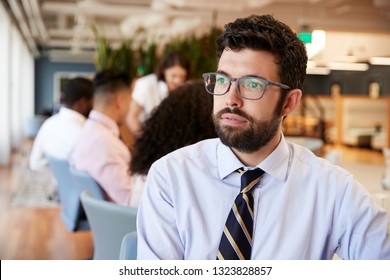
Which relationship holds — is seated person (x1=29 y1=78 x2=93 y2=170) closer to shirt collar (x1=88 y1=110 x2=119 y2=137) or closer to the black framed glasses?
shirt collar (x1=88 y1=110 x2=119 y2=137)

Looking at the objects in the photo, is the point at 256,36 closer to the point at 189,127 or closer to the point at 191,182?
the point at 191,182

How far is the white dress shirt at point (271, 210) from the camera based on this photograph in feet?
3.90

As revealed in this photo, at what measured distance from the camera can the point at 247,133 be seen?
1178 mm

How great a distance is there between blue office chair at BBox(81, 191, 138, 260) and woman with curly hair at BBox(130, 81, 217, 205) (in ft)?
0.72

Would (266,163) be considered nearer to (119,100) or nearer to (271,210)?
(271,210)

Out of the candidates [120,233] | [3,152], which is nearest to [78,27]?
[3,152]

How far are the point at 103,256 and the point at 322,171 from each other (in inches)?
46.2

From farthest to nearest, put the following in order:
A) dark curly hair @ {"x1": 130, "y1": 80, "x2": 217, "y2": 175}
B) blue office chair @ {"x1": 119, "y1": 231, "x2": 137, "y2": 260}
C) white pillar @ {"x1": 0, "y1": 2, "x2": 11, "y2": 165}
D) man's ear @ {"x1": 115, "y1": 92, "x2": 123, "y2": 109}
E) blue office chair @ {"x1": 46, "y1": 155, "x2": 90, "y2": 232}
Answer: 1. white pillar @ {"x1": 0, "y1": 2, "x2": 11, "y2": 165}
2. blue office chair @ {"x1": 46, "y1": 155, "x2": 90, "y2": 232}
3. man's ear @ {"x1": 115, "y1": 92, "x2": 123, "y2": 109}
4. dark curly hair @ {"x1": 130, "y1": 80, "x2": 217, "y2": 175}
5. blue office chair @ {"x1": 119, "y1": 231, "x2": 137, "y2": 260}

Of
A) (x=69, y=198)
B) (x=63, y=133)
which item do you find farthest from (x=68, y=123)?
(x=69, y=198)

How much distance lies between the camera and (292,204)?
122 cm

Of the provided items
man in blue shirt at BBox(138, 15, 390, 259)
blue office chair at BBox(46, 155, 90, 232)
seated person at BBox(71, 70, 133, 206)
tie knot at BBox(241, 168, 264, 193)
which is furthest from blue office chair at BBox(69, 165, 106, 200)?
tie knot at BBox(241, 168, 264, 193)

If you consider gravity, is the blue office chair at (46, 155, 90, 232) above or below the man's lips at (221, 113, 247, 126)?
below

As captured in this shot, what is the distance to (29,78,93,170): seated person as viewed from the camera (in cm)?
408

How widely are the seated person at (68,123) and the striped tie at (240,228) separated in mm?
2969
